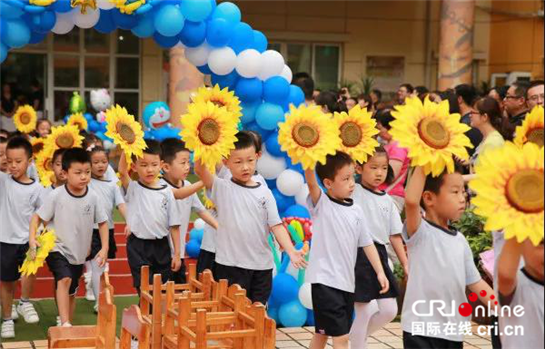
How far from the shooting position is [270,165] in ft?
23.7

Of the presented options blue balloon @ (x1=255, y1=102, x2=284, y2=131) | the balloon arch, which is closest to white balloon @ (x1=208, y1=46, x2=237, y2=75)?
the balloon arch

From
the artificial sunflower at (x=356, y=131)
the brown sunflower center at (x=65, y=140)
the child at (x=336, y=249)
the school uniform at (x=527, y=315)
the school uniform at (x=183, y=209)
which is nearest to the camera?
the school uniform at (x=527, y=315)

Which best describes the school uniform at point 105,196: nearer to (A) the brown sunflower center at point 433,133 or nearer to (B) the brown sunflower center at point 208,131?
(B) the brown sunflower center at point 208,131

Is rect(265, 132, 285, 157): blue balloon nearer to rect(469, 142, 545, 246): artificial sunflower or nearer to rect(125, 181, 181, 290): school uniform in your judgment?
rect(125, 181, 181, 290): school uniform

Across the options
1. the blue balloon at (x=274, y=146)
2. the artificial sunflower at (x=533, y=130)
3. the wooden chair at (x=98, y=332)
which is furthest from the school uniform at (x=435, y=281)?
the blue balloon at (x=274, y=146)

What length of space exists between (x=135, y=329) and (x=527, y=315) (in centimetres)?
193

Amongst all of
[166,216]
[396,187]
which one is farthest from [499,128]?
[166,216]

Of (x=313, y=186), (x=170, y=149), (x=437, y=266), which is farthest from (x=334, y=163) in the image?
(x=170, y=149)

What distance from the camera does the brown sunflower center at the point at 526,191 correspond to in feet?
10.7

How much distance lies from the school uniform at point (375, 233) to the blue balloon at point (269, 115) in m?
1.40

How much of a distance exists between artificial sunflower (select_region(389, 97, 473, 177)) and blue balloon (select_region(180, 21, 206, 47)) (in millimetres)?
3308

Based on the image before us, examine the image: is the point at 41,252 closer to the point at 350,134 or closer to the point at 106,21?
the point at 106,21

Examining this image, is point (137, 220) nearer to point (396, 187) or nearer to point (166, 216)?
point (166, 216)

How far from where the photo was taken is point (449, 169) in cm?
400
